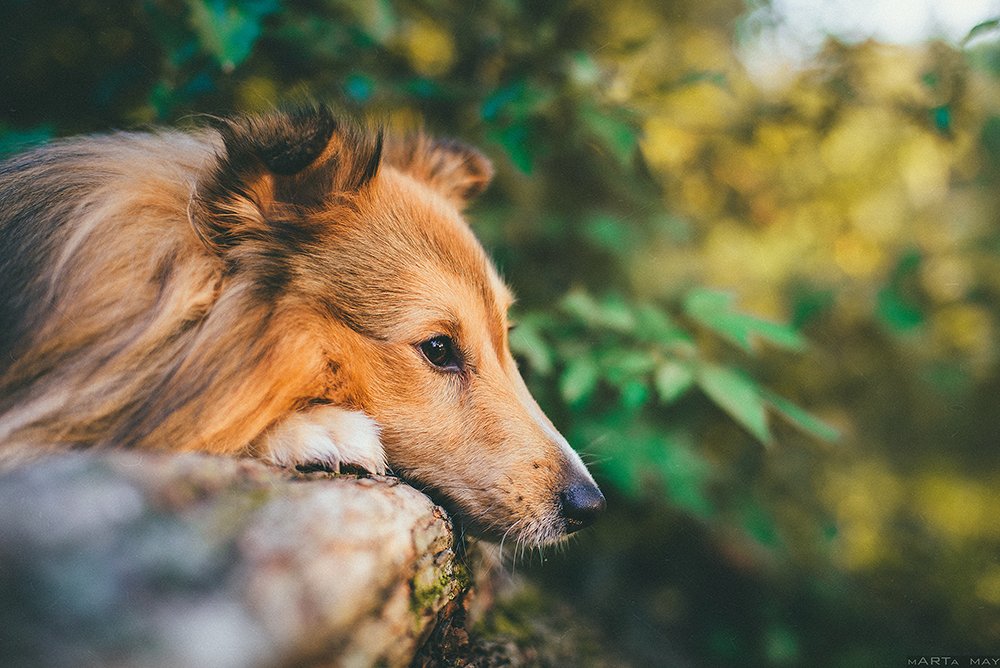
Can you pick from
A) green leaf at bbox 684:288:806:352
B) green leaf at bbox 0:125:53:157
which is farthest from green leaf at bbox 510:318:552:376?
green leaf at bbox 0:125:53:157

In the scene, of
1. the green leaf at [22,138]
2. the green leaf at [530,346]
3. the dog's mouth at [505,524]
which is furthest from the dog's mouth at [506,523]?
the green leaf at [22,138]

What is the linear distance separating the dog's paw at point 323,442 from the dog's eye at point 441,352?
0.28 m

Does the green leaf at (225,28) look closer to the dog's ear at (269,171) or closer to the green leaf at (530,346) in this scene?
the dog's ear at (269,171)

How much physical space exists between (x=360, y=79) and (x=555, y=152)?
1.00 meters

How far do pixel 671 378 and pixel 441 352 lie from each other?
2.57 ft

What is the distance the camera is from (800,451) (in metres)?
3.45

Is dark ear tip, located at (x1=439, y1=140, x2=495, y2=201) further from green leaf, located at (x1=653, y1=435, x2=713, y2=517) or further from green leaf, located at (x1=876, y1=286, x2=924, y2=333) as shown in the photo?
green leaf, located at (x1=876, y1=286, x2=924, y2=333)

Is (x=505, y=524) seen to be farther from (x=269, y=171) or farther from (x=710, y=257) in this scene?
(x=710, y=257)

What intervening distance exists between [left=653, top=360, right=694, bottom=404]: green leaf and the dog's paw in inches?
37.5

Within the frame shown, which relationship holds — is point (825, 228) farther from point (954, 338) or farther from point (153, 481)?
point (153, 481)

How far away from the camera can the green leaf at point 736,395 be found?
79.6 inches

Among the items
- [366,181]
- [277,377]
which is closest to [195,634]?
[277,377]

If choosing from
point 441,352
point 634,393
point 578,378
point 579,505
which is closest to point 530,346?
point 578,378

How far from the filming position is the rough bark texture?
0.87 metres
